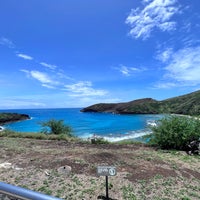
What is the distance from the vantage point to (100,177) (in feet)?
19.3

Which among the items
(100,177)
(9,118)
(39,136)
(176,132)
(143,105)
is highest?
(143,105)

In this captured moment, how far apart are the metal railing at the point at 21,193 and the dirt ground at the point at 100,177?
11.6 ft

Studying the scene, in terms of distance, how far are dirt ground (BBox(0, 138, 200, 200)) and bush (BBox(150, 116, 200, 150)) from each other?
2.34m

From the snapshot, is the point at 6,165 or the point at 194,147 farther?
the point at 194,147

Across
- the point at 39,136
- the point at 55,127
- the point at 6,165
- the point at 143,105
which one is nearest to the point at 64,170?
the point at 6,165

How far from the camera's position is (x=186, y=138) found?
10.3 metres

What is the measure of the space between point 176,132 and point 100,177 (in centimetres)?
601

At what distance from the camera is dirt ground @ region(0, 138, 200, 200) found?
16.9ft

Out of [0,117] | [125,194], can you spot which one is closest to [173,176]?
[125,194]

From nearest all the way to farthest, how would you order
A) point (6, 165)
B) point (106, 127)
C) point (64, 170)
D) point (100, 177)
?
point (100, 177) → point (64, 170) → point (6, 165) → point (106, 127)

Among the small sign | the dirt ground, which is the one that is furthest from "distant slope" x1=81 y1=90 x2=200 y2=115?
the small sign

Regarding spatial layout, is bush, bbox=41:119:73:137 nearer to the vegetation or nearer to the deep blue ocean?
the deep blue ocean

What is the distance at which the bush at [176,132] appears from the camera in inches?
407

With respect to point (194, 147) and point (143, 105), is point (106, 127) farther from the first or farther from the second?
point (143, 105)
